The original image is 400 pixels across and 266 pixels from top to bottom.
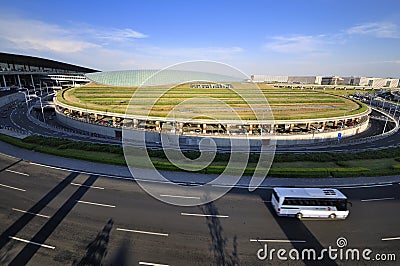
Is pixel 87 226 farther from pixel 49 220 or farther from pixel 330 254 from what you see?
pixel 330 254

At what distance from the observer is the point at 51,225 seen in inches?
579

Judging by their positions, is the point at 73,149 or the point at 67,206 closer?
the point at 67,206

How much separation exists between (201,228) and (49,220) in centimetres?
1055

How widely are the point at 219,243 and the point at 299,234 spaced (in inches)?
216

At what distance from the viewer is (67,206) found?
1681 cm

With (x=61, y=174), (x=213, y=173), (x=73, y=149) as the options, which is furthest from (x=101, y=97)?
(x=213, y=173)

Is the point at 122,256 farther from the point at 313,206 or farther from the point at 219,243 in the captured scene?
the point at 313,206

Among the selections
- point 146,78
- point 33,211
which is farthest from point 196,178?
point 146,78

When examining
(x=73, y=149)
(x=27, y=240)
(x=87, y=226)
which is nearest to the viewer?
(x=27, y=240)

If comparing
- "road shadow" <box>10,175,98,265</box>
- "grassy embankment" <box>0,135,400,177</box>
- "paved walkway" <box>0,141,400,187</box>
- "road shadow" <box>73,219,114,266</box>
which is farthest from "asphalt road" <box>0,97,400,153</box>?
"road shadow" <box>73,219,114,266</box>

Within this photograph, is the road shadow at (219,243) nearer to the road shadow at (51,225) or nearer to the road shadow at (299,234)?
the road shadow at (299,234)

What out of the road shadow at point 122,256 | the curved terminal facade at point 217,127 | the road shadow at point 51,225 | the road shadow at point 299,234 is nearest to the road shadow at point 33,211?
the road shadow at point 51,225

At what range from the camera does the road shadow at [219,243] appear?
1229 cm

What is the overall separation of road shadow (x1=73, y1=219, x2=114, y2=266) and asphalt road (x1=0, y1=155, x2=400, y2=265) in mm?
55
